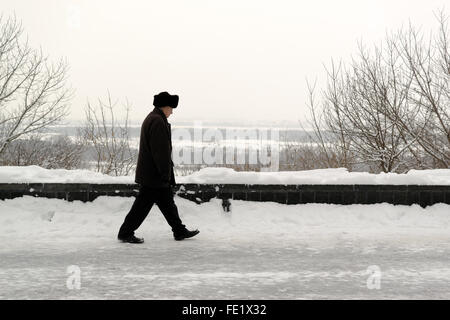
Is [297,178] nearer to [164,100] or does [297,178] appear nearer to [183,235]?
[183,235]

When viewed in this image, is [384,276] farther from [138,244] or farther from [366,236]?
[138,244]

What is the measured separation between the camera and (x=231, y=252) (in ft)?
20.1

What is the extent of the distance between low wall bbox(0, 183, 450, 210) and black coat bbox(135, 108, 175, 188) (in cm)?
137

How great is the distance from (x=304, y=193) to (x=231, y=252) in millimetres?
2450

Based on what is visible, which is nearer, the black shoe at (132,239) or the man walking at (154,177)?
the black shoe at (132,239)

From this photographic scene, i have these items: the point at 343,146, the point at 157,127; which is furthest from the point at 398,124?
the point at 157,127

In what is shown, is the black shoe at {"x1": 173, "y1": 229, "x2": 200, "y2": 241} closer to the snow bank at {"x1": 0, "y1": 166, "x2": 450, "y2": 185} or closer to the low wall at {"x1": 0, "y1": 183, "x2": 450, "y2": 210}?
the low wall at {"x1": 0, "y1": 183, "x2": 450, "y2": 210}

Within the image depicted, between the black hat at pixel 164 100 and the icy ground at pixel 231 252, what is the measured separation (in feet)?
5.51

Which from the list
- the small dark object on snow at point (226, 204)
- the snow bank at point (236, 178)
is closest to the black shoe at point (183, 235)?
the small dark object on snow at point (226, 204)

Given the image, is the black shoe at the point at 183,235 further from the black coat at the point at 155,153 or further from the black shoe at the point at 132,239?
the black coat at the point at 155,153

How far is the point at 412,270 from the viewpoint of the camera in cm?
536

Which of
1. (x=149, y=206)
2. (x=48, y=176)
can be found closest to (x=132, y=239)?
(x=149, y=206)

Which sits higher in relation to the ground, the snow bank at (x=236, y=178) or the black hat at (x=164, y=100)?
the black hat at (x=164, y=100)

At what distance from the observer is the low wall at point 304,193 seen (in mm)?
8133
